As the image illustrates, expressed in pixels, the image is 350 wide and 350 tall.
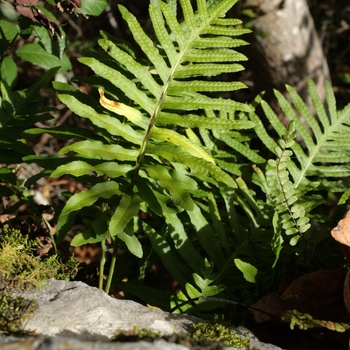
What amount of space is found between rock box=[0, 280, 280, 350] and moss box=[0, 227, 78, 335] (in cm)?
4

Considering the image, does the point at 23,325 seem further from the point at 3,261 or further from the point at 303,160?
the point at 303,160

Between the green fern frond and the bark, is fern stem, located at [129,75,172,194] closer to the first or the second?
the green fern frond

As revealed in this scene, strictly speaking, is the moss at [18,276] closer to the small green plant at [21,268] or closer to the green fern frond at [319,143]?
the small green plant at [21,268]

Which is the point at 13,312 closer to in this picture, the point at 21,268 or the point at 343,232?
the point at 21,268

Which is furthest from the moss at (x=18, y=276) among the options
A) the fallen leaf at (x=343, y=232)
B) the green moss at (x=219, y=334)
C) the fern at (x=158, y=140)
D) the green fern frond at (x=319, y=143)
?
the green fern frond at (x=319, y=143)

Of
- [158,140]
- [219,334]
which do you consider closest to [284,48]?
[158,140]

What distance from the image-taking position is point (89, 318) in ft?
5.15

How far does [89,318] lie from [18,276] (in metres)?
0.32

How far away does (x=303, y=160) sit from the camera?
260 centimetres

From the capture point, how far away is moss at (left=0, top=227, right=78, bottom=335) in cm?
150

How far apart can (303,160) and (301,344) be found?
107cm

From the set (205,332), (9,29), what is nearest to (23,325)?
(205,332)

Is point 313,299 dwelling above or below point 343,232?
below

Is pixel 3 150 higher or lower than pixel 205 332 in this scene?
higher
